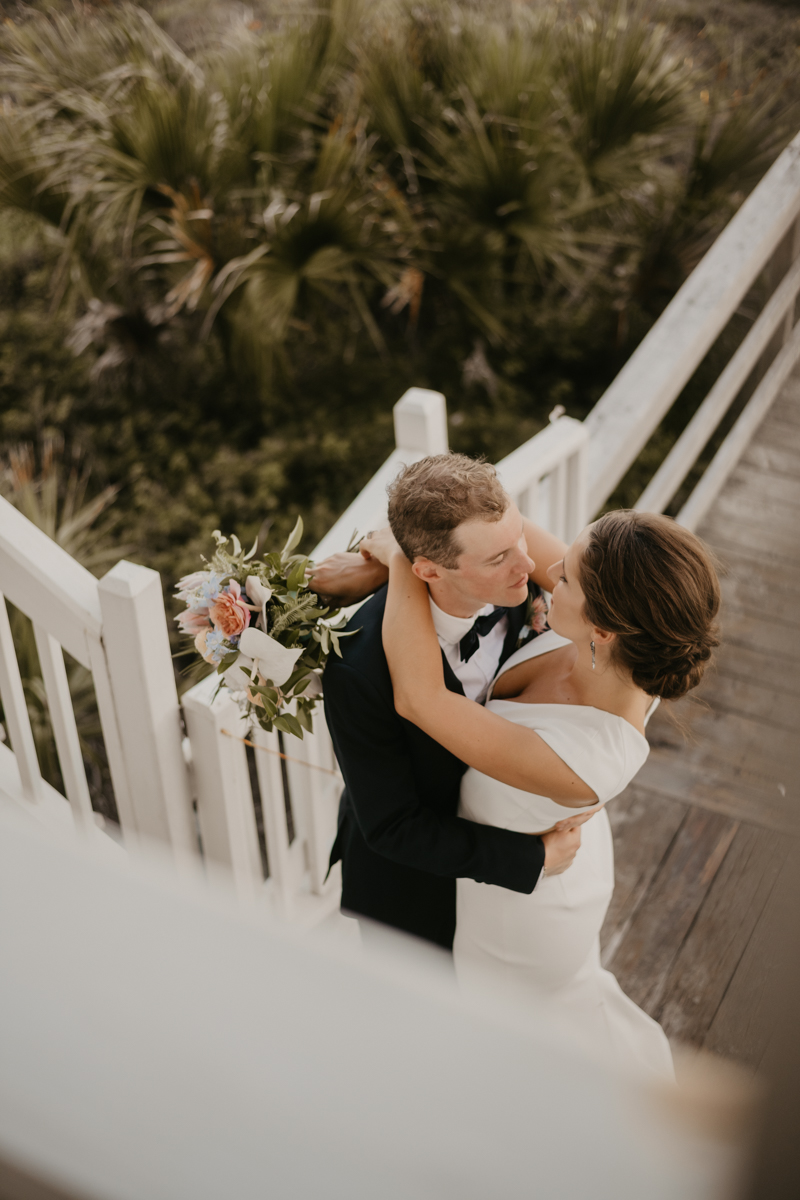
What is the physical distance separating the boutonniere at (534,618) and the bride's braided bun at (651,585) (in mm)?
341

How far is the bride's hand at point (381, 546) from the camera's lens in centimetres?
172

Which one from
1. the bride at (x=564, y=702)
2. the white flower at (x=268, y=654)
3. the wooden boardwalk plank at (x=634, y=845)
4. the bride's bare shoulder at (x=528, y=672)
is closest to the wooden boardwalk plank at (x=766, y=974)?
the bride at (x=564, y=702)

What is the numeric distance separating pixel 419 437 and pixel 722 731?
1433mm

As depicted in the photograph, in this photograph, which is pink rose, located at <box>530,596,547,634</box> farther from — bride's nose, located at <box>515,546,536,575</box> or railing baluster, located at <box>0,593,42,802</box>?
railing baluster, located at <box>0,593,42,802</box>

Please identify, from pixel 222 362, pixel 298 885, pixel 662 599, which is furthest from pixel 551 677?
pixel 222 362

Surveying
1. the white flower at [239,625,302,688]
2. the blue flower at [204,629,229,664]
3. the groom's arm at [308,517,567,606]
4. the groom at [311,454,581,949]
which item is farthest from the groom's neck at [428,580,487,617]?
the blue flower at [204,629,229,664]

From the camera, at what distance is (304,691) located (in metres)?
1.77

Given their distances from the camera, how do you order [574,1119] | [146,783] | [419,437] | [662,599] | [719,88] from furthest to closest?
[719,88] → [419,437] → [146,783] → [662,599] → [574,1119]

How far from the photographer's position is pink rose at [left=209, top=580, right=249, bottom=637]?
5.25 ft

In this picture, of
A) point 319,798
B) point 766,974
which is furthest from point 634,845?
point 766,974

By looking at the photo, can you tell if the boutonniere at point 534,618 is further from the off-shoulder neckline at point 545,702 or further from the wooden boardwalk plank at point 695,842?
the wooden boardwalk plank at point 695,842

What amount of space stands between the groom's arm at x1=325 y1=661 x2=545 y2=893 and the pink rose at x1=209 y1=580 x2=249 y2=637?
0.17m

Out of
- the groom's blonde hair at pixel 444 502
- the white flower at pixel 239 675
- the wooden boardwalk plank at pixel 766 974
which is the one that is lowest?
the white flower at pixel 239 675

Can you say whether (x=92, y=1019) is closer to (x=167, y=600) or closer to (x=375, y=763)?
(x=375, y=763)
